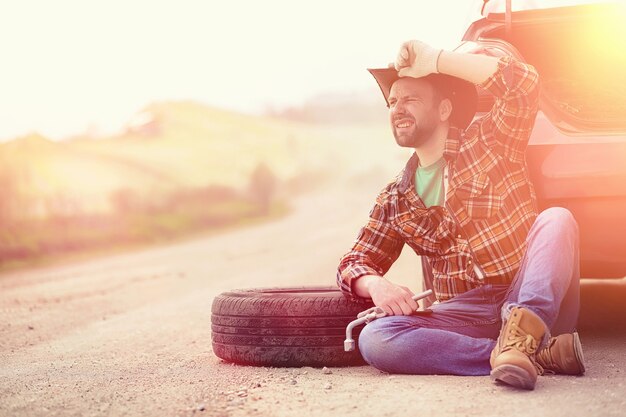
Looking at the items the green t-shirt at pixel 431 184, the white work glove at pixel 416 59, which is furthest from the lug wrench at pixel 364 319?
the white work glove at pixel 416 59

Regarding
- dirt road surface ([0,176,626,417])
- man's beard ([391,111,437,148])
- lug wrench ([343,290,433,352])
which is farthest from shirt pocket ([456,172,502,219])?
dirt road surface ([0,176,626,417])

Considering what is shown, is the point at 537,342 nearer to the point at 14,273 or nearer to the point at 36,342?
the point at 36,342

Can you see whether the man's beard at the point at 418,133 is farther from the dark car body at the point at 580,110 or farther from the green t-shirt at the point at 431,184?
the dark car body at the point at 580,110

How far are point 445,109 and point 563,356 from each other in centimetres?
130

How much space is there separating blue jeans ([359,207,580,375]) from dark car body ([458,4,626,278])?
0.35 meters

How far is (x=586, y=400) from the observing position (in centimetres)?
333

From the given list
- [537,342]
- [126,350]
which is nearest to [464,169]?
[537,342]

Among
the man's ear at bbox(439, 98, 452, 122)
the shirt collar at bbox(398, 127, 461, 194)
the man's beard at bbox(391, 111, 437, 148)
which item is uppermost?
the man's ear at bbox(439, 98, 452, 122)

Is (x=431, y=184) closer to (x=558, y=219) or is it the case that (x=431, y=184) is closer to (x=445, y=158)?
(x=445, y=158)

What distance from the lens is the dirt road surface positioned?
3.39 meters

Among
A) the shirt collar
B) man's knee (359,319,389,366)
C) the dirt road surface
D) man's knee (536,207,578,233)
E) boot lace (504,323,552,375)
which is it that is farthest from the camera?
the shirt collar

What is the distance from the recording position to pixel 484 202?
4109 millimetres

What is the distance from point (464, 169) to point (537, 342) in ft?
3.00

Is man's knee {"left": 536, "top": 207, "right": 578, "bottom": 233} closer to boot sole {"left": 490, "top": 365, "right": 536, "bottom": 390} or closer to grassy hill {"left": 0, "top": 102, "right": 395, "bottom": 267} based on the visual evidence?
boot sole {"left": 490, "top": 365, "right": 536, "bottom": 390}
